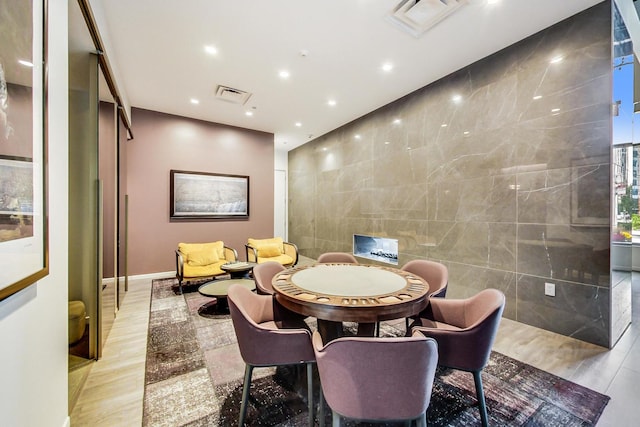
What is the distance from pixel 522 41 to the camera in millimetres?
2959

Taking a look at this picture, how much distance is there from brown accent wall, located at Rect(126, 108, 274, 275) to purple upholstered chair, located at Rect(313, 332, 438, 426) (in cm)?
496

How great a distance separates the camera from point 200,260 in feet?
14.8

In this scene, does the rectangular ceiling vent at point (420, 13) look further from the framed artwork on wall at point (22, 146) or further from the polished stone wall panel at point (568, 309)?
the polished stone wall panel at point (568, 309)

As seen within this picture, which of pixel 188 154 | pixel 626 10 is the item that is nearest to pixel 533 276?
pixel 626 10

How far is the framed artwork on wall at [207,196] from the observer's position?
205 inches

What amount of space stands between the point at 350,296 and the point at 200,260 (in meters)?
3.62

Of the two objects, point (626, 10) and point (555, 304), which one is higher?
point (626, 10)

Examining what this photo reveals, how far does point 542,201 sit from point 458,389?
220 centimetres

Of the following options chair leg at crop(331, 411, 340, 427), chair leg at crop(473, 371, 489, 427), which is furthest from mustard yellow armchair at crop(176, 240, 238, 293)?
chair leg at crop(473, 371, 489, 427)

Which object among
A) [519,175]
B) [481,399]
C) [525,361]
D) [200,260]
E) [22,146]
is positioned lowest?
[525,361]

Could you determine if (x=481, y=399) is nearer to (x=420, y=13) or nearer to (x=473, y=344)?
(x=473, y=344)

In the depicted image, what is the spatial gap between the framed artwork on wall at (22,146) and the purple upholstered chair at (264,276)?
1.39 m

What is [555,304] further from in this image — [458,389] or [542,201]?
[458,389]

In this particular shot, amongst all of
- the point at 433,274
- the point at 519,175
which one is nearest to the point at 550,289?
the point at 519,175
